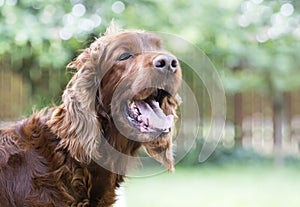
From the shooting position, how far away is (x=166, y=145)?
3656mm

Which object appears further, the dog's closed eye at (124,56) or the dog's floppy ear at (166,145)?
the dog's floppy ear at (166,145)

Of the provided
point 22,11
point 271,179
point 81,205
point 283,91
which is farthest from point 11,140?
point 283,91

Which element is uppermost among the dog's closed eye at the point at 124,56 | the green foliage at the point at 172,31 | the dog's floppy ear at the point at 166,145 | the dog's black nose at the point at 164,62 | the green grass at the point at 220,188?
the green foliage at the point at 172,31

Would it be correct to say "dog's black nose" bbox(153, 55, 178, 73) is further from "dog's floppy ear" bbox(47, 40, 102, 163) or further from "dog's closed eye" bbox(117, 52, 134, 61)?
"dog's floppy ear" bbox(47, 40, 102, 163)

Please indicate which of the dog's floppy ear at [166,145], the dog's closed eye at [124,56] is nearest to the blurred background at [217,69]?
the dog's floppy ear at [166,145]

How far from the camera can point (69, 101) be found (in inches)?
134

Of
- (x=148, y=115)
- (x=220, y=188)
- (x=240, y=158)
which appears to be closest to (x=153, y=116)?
(x=148, y=115)

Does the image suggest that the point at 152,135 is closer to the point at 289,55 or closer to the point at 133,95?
the point at 133,95

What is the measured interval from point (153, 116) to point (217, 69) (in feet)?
31.1

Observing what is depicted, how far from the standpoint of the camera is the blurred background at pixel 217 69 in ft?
27.7

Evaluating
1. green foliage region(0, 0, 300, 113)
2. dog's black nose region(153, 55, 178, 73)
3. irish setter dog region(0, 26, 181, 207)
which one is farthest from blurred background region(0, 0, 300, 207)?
dog's black nose region(153, 55, 178, 73)

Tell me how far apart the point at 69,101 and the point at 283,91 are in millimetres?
11894

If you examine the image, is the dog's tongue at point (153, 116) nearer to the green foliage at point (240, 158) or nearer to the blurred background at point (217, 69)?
the blurred background at point (217, 69)

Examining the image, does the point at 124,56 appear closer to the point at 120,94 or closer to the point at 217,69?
the point at 120,94
